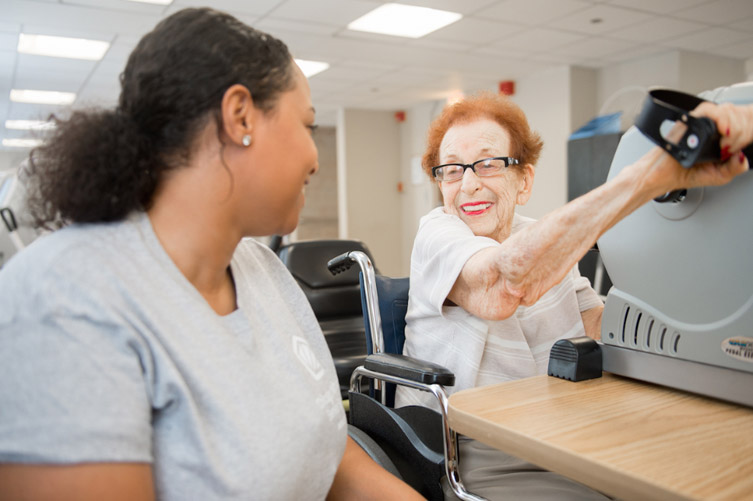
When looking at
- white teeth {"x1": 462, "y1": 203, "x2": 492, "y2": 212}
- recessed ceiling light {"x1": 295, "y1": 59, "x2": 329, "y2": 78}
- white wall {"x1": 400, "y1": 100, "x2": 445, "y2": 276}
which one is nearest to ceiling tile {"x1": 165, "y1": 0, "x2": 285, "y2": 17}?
recessed ceiling light {"x1": 295, "y1": 59, "x2": 329, "y2": 78}

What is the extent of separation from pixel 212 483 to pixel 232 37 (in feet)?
1.77

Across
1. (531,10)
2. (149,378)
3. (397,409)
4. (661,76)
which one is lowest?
(397,409)

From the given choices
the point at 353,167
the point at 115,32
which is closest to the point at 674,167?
the point at 115,32

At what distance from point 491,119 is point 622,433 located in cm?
90

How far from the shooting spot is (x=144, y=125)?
2.43 feet

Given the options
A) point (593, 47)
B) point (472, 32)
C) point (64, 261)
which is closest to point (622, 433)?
point (64, 261)

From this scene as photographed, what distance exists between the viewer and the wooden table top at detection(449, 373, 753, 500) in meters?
0.63

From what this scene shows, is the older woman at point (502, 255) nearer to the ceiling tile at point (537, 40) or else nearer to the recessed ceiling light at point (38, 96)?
the ceiling tile at point (537, 40)

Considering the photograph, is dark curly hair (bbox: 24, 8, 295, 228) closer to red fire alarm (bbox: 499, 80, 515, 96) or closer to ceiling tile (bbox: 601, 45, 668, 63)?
ceiling tile (bbox: 601, 45, 668, 63)

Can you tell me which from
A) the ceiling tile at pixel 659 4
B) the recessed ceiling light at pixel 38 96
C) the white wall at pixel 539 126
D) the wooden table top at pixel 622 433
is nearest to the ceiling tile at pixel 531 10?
the ceiling tile at pixel 659 4

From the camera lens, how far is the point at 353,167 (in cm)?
848

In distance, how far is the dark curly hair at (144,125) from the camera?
712mm

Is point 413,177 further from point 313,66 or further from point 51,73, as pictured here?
point 51,73

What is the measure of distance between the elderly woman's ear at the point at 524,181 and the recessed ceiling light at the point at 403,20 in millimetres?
3076
